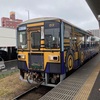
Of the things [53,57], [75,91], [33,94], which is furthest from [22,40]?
[75,91]

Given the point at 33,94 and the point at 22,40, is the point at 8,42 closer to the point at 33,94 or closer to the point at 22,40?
the point at 22,40

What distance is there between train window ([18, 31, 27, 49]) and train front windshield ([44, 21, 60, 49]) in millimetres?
1045

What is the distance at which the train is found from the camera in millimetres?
5410

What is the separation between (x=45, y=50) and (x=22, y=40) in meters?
1.31

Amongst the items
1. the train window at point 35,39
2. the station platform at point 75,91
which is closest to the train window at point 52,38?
the train window at point 35,39

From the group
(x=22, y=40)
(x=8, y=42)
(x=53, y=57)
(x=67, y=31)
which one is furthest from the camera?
(x=8, y=42)

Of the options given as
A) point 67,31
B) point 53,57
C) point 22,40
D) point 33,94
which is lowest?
point 33,94

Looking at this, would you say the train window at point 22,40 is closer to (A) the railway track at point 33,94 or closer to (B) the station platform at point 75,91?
(A) the railway track at point 33,94

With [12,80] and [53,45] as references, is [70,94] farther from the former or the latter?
[12,80]

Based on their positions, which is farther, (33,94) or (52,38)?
(33,94)

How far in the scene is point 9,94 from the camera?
5914 mm

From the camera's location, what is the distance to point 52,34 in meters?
5.50

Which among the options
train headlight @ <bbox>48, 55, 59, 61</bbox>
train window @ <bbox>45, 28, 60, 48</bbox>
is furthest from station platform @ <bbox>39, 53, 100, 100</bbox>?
train window @ <bbox>45, 28, 60, 48</bbox>

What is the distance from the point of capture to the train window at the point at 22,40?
6137 mm
